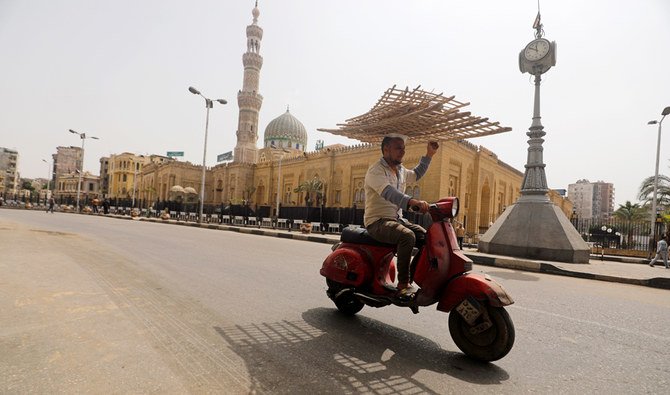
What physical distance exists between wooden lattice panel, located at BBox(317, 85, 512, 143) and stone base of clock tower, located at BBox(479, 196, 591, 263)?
8.10 m

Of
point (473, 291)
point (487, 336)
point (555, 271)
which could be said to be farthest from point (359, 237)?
point (555, 271)

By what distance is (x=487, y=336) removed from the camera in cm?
267

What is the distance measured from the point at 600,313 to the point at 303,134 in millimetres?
56179

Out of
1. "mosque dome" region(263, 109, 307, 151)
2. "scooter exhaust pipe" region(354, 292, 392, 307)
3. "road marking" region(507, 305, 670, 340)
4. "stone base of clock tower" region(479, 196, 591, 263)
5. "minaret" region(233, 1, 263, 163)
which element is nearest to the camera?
"scooter exhaust pipe" region(354, 292, 392, 307)

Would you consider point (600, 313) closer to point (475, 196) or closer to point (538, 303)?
point (538, 303)

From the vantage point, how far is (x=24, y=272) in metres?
5.21

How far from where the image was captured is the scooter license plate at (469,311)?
2654mm

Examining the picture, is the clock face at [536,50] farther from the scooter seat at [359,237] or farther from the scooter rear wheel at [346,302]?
the scooter rear wheel at [346,302]

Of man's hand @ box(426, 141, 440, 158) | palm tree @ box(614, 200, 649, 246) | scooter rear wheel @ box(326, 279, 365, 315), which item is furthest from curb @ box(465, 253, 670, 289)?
palm tree @ box(614, 200, 649, 246)

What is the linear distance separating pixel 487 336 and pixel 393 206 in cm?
128

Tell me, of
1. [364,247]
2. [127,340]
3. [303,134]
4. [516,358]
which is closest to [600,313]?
[516,358]

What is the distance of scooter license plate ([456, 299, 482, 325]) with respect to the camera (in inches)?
104

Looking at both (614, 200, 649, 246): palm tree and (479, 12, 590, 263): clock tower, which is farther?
(614, 200, 649, 246): palm tree

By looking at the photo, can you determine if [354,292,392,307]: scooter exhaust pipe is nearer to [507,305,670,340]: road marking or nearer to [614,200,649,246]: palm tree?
[507,305,670,340]: road marking
